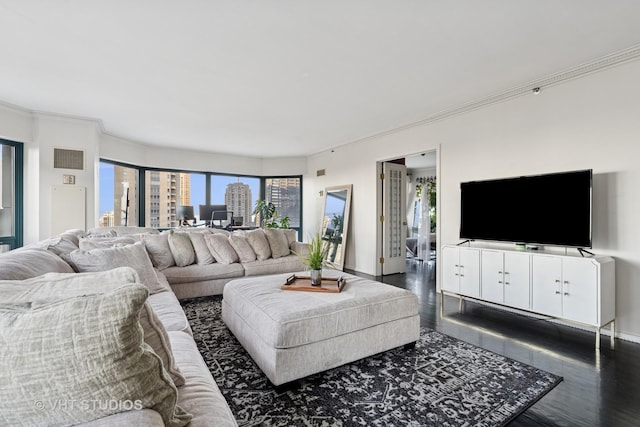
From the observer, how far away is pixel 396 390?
1976 mm

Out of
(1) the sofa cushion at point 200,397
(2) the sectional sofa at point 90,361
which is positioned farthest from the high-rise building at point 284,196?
(2) the sectional sofa at point 90,361

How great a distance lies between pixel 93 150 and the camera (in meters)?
4.80

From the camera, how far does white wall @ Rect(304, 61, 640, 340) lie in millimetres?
2760

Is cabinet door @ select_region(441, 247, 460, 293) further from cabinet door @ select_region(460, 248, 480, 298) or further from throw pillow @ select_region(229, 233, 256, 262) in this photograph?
throw pillow @ select_region(229, 233, 256, 262)

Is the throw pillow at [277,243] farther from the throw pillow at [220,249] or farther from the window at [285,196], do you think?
the window at [285,196]

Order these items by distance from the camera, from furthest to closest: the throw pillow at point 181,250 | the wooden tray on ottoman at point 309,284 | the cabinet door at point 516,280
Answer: the throw pillow at point 181,250 < the cabinet door at point 516,280 < the wooden tray on ottoman at point 309,284

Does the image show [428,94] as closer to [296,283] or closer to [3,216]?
[296,283]

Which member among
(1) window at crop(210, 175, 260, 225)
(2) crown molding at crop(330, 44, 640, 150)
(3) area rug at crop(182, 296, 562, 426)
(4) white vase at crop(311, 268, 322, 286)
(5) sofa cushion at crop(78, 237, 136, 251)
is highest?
(2) crown molding at crop(330, 44, 640, 150)

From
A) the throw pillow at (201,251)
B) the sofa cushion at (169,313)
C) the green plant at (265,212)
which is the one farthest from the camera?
the green plant at (265,212)

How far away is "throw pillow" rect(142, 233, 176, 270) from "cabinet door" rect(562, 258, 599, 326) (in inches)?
168

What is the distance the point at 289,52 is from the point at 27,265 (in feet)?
7.85

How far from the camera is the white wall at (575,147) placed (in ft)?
→ 9.05

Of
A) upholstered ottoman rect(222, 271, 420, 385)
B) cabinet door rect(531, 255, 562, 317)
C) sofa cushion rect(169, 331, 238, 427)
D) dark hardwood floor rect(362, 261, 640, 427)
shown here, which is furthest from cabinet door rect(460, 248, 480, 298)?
sofa cushion rect(169, 331, 238, 427)

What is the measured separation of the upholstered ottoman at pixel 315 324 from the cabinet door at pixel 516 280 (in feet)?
4.37
